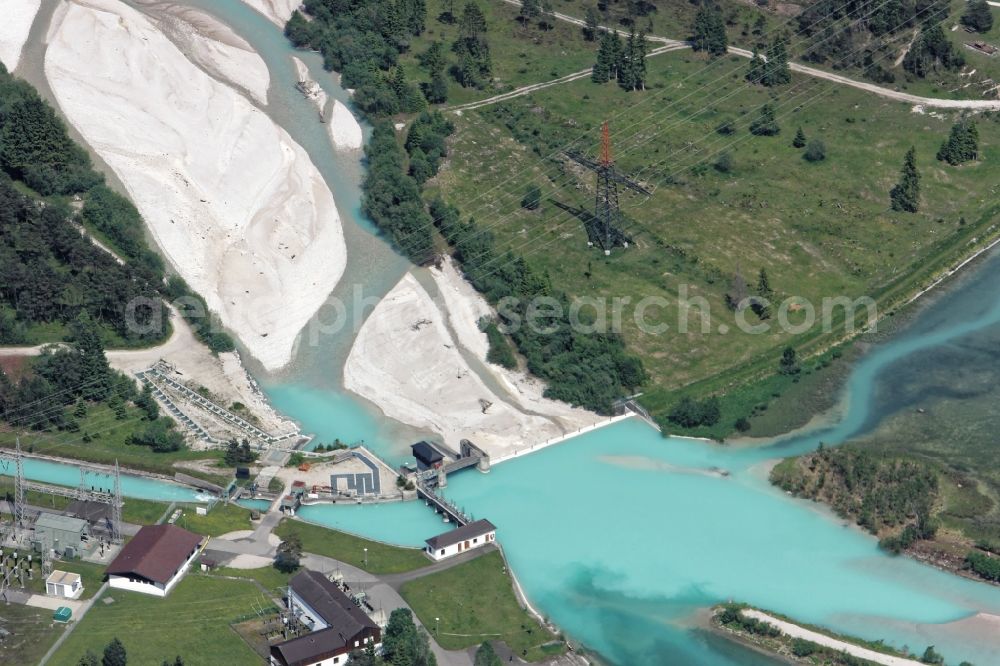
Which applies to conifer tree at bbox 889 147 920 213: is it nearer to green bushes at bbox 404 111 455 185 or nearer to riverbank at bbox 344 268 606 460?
green bushes at bbox 404 111 455 185

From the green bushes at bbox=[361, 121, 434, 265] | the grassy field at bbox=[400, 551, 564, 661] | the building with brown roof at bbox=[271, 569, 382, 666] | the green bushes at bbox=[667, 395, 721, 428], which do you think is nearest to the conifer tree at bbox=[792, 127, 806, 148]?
the green bushes at bbox=[361, 121, 434, 265]

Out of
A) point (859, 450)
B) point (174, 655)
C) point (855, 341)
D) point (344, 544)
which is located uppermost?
point (855, 341)

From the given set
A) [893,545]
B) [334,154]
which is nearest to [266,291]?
[334,154]

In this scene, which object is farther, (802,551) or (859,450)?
(859,450)

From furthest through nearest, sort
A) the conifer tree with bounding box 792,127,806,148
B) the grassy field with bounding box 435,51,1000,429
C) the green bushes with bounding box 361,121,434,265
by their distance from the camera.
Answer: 1. the conifer tree with bounding box 792,127,806,148
2. the green bushes with bounding box 361,121,434,265
3. the grassy field with bounding box 435,51,1000,429

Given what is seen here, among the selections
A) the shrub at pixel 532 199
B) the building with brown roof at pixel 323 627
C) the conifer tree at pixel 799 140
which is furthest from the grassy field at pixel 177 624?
the conifer tree at pixel 799 140

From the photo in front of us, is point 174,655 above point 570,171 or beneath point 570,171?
beneath

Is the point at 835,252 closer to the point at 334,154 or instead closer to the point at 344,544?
the point at 334,154

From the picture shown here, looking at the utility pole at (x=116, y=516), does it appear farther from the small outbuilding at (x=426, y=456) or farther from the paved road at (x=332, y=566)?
the small outbuilding at (x=426, y=456)
